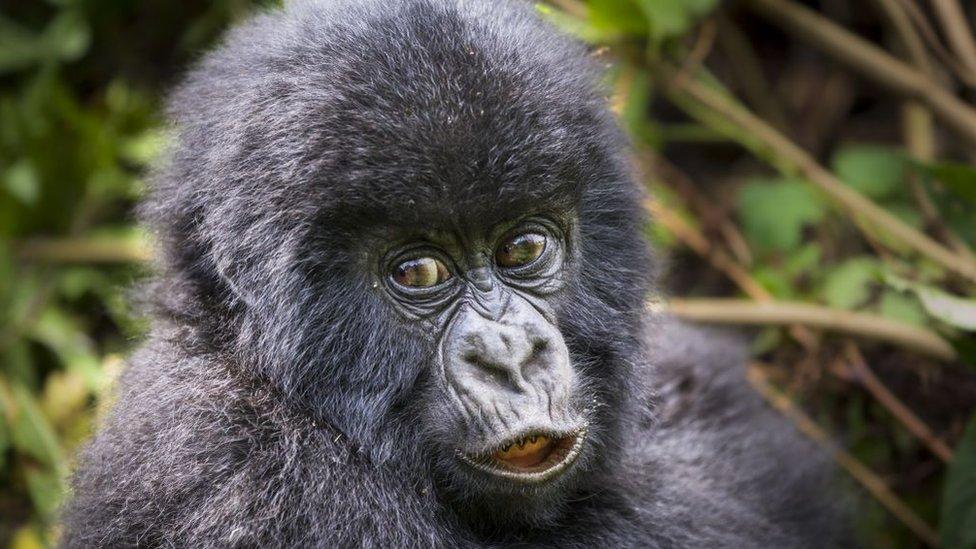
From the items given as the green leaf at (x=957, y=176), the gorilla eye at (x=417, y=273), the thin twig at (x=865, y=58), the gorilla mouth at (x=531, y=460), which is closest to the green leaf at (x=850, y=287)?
the green leaf at (x=957, y=176)

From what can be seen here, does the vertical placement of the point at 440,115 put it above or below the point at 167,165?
above

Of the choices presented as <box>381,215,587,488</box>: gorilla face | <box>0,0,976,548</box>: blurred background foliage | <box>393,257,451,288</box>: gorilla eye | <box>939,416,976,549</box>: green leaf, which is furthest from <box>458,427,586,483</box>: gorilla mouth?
<box>939,416,976,549</box>: green leaf

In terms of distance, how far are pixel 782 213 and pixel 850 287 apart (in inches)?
23.4

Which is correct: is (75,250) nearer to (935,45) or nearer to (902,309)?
(902,309)

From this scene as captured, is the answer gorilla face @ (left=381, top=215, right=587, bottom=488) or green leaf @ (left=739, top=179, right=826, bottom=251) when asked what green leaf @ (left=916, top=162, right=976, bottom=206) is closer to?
green leaf @ (left=739, top=179, right=826, bottom=251)

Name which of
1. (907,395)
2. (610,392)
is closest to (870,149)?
(907,395)

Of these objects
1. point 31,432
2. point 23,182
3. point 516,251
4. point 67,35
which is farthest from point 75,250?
point 516,251

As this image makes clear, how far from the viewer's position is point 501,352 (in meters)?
2.60

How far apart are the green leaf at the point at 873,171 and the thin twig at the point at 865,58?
28 centimetres

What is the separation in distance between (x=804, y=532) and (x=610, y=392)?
1256 millimetres

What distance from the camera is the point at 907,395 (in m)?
4.29

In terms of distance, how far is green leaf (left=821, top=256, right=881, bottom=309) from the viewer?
14.2ft

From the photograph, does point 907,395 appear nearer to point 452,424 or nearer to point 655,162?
point 655,162

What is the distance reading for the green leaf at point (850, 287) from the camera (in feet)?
14.2
